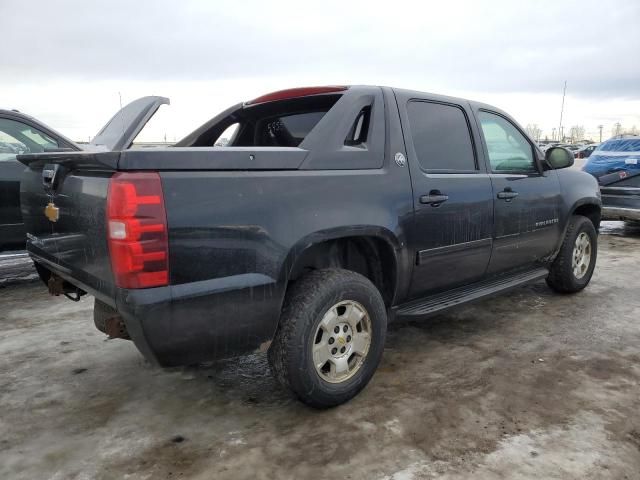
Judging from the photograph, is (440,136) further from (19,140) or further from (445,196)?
(19,140)

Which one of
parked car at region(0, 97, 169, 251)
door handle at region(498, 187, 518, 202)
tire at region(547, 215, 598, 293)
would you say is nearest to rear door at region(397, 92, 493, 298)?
door handle at region(498, 187, 518, 202)

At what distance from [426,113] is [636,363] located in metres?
2.12

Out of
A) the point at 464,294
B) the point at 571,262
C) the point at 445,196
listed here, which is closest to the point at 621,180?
the point at 571,262

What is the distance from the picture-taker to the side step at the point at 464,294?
3.24 meters

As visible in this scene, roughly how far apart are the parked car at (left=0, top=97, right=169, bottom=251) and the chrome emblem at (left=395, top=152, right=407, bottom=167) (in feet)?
9.18

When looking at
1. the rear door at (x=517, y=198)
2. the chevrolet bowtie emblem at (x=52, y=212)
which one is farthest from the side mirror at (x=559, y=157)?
the chevrolet bowtie emblem at (x=52, y=212)

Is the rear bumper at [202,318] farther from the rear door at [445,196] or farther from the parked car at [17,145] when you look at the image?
the parked car at [17,145]

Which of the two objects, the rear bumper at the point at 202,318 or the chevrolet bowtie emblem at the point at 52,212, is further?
the chevrolet bowtie emblem at the point at 52,212

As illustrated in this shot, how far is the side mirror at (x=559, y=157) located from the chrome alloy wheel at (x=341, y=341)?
250 centimetres

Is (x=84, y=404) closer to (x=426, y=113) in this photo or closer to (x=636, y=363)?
(x=426, y=113)

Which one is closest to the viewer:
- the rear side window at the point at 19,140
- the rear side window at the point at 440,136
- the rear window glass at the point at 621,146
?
the rear side window at the point at 440,136

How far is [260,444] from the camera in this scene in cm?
246

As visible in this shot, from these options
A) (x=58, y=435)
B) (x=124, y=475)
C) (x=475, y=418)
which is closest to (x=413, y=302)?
(x=475, y=418)

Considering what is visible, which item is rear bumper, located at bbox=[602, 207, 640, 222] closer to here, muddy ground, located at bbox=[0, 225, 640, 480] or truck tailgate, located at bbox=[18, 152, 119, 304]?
muddy ground, located at bbox=[0, 225, 640, 480]
